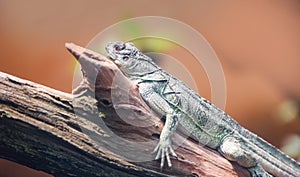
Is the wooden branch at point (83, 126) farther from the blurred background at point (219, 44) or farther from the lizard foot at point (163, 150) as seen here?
the blurred background at point (219, 44)

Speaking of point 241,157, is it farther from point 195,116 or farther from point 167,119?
point 167,119

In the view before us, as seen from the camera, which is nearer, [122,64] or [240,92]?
[122,64]

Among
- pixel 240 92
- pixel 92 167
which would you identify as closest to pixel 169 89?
pixel 92 167

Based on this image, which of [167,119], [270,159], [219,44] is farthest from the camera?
[219,44]

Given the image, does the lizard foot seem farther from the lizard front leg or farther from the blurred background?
the blurred background

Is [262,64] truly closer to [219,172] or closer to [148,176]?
[219,172]

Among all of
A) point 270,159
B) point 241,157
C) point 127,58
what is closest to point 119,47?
point 127,58
